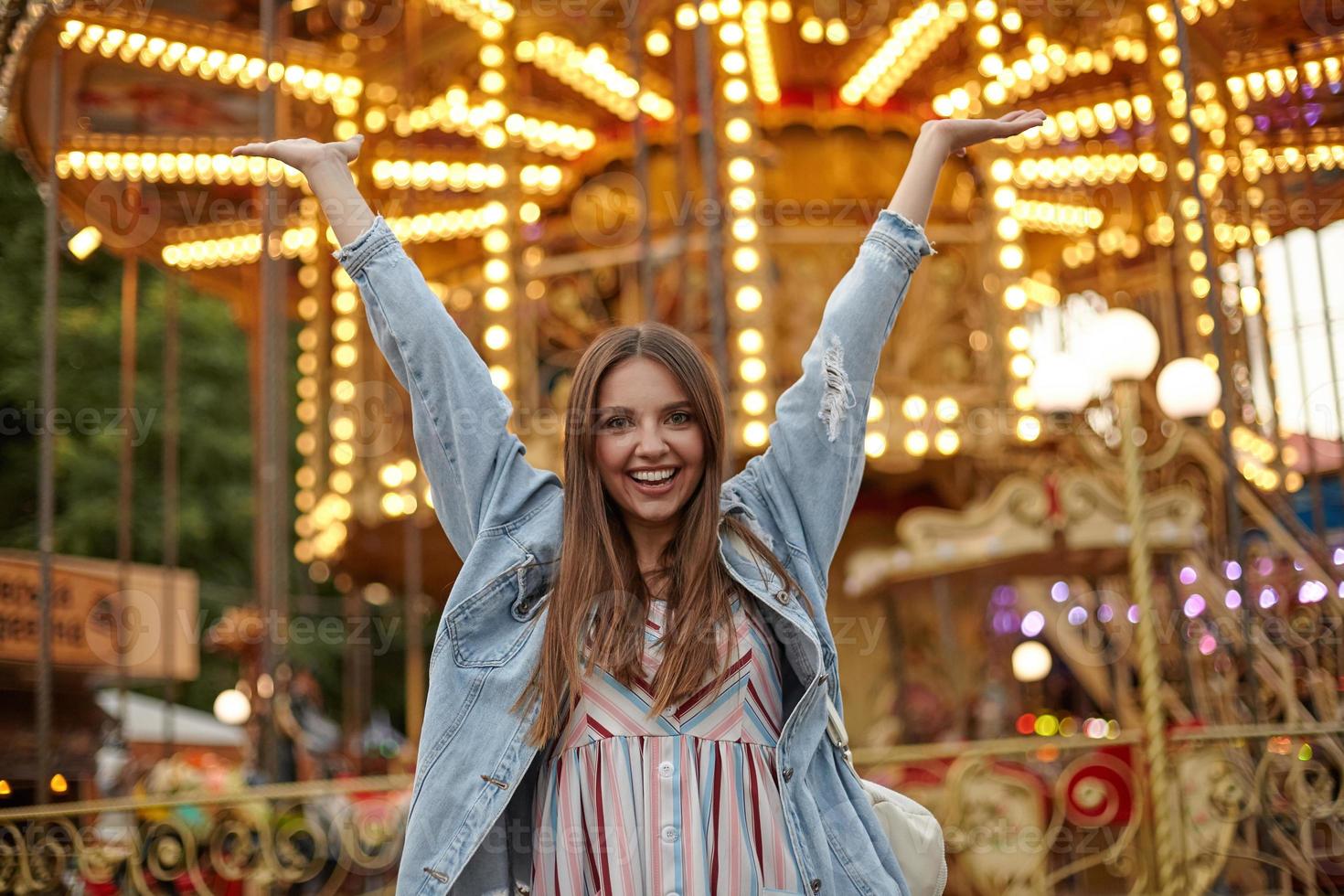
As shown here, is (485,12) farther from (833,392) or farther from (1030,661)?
(833,392)

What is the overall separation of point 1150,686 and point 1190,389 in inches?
50.5

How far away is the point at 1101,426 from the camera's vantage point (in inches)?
327

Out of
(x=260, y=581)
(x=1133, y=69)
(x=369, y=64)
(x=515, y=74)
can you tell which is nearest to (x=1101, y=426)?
(x=1133, y=69)

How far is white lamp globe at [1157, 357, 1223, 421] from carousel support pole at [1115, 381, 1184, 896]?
13.6 inches

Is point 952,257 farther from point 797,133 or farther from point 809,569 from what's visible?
point 809,569

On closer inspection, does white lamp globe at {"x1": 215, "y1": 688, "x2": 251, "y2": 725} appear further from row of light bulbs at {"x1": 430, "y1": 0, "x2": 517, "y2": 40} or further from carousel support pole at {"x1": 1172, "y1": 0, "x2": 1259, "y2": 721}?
carousel support pole at {"x1": 1172, "y1": 0, "x2": 1259, "y2": 721}

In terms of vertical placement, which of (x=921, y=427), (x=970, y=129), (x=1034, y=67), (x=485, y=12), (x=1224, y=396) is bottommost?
(x=1224, y=396)

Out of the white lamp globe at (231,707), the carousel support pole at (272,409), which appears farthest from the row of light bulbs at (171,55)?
the white lamp globe at (231,707)

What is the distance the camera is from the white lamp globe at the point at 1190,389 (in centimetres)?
512

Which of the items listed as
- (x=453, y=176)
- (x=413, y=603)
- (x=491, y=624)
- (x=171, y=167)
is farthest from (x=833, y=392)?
(x=453, y=176)

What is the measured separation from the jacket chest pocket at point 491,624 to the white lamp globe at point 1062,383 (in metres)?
4.28

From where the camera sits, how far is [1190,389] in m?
5.12

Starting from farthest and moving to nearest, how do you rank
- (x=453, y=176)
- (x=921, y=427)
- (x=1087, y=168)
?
(x=453, y=176), (x=1087, y=168), (x=921, y=427)

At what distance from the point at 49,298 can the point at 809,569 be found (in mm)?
3574
